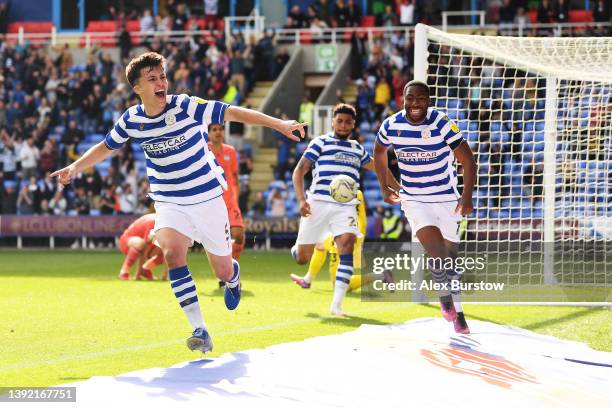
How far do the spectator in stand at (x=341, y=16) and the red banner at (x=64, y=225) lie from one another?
25.5 feet

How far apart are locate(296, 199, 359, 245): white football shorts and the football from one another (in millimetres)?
104

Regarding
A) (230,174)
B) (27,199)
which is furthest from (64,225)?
(230,174)

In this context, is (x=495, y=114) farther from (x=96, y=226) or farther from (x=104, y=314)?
(x=96, y=226)

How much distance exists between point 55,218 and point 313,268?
491 inches

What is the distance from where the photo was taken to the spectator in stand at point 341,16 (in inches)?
1092

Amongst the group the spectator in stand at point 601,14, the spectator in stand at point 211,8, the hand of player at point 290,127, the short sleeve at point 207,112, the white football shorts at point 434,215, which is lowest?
the white football shorts at point 434,215

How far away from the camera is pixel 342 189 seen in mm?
10867

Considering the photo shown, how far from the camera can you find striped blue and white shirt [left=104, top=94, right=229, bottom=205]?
780 centimetres

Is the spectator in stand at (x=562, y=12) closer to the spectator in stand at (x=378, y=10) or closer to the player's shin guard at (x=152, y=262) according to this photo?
the spectator in stand at (x=378, y=10)

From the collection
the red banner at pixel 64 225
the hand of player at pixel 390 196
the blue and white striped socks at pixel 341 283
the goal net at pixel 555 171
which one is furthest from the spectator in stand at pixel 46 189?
the hand of player at pixel 390 196

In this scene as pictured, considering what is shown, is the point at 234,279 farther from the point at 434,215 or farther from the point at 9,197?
the point at 9,197

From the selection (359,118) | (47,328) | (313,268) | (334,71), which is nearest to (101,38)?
(334,71)

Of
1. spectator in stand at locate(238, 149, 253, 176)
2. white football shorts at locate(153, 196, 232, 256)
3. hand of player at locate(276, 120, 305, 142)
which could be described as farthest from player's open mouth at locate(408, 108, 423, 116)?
spectator in stand at locate(238, 149, 253, 176)

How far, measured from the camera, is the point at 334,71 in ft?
89.7
